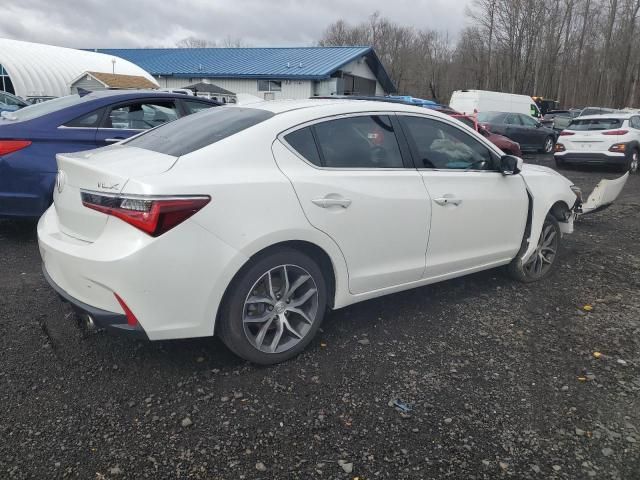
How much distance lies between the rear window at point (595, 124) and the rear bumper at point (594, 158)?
0.78 metres

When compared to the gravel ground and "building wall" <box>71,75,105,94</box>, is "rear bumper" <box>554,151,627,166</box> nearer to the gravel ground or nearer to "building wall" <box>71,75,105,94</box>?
the gravel ground

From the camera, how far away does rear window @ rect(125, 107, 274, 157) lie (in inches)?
119

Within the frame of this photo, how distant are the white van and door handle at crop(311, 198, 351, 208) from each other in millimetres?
21090

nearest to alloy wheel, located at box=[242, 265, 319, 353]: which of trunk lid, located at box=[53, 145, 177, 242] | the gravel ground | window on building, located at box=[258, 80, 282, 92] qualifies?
the gravel ground

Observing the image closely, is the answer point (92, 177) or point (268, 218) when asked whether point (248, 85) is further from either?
point (268, 218)

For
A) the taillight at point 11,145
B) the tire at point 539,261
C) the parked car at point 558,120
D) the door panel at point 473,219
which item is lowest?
the tire at point 539,261

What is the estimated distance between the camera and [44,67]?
31688mm

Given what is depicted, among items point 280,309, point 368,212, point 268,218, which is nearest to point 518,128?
point 368,212

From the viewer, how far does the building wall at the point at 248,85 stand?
31.9m

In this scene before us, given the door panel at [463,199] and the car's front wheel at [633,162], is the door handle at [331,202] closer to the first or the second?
the door panel at [463,199]

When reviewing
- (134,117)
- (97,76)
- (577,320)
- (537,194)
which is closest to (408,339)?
(577,320)

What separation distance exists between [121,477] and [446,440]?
153 cm

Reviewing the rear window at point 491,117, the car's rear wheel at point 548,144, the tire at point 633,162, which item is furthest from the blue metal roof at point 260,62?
the tire at point 633,162

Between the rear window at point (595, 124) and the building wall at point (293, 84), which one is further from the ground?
the building wall at point (293, 84)
